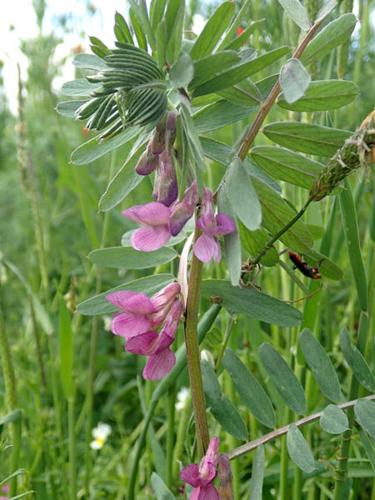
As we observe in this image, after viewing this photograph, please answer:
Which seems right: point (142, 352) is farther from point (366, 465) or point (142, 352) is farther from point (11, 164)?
point (11, 164)

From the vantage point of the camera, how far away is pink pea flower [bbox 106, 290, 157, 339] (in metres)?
0.55

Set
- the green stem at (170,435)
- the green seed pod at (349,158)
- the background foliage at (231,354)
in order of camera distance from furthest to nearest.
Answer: the green stem at (170,435)
the background foliage at (231,354)
the green seed pod at (349,158)

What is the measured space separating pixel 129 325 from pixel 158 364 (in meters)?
0.04

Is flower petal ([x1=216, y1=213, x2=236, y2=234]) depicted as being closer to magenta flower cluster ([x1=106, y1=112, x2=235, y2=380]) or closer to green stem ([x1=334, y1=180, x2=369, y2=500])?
magenta flower cluster ([x1=106, y1=112, x2=235, y2=380])

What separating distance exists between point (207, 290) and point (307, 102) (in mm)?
175

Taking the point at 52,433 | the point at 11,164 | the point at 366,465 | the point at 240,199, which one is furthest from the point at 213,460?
the point at 11,164

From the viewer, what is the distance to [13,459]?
84 centimetres

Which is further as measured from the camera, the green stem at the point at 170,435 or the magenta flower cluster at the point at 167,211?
the green stem at the point at 170,435

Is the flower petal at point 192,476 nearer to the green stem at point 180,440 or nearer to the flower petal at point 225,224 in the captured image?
the flower petal at point 225,224

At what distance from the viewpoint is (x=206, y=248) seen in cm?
53

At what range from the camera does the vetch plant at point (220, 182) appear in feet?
1.72

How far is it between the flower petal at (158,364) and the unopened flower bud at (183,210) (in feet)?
0.30

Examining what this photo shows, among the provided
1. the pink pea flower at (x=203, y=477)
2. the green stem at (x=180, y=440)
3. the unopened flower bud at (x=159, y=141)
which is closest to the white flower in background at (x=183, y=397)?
the green stem at (x=180, y=440)

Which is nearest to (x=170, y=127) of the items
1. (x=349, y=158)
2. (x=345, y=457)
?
(x=349, y=158)
